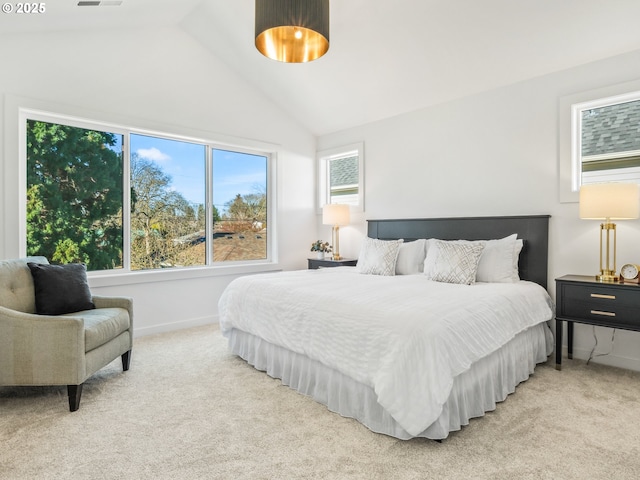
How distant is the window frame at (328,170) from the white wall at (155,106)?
24cm

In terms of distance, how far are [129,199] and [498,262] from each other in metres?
3.72

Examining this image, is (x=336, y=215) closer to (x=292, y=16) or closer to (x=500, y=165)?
(x=500, y=165)

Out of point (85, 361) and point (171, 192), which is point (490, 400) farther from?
point (171, 192)

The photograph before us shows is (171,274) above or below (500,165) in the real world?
below

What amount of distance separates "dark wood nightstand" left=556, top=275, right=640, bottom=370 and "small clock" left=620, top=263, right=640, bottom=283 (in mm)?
119

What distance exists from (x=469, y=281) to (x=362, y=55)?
252cm

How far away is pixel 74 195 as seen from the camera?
3771mm

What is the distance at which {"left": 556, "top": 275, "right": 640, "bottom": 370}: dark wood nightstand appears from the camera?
2678 millimetres

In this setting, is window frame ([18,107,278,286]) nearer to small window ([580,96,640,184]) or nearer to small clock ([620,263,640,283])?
small window ([580,96,640,184])

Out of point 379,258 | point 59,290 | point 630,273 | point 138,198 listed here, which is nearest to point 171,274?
point 138,198

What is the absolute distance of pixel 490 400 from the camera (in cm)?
235

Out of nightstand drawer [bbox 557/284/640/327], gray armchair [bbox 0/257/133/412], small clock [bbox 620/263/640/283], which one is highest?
small clock [bbox 620/263/640/283]

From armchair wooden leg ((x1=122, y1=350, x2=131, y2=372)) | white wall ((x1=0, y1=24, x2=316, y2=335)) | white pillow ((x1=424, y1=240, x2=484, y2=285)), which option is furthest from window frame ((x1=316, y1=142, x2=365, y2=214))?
armchair wooden leg ((x1=122, y1=350, x2=131, y2=372))

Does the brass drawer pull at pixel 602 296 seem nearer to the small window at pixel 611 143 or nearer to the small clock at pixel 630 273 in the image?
the small clock at pixel 630 273
